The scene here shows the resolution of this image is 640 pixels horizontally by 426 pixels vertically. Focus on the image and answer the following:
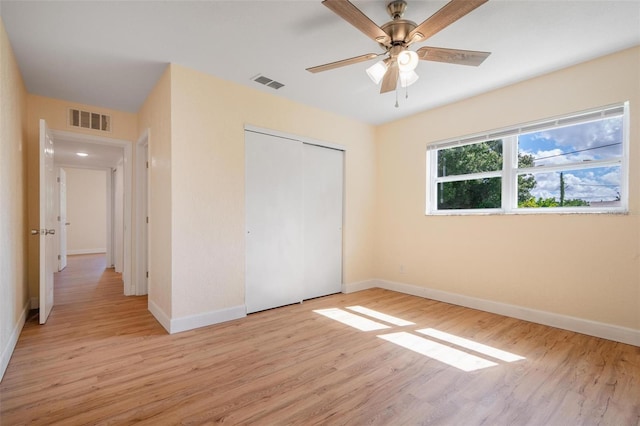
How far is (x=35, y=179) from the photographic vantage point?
3.49 meters

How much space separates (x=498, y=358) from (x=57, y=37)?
435cm

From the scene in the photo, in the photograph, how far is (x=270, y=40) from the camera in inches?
94.9

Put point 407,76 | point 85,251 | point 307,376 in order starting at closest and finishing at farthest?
point 307,376, point 407,76, point 85,251

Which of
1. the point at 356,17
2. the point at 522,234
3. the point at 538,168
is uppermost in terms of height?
the point at 356,17

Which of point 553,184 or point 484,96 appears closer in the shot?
point 553,184

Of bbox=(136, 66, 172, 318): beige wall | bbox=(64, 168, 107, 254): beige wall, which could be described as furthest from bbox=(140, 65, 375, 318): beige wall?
bbox=(64, 168, 107, 254): beige wall

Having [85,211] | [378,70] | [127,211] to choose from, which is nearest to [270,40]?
[378,70]

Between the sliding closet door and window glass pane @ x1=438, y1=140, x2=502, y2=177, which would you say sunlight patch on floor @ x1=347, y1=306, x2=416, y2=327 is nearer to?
the sliding closet door

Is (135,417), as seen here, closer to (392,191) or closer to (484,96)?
(392,191)

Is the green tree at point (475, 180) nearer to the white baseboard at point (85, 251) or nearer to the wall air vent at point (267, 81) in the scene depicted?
the wall air vent at point (267, 81)

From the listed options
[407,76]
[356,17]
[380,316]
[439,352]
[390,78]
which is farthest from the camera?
[380,316]

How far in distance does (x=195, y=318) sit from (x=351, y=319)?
5.29 feet

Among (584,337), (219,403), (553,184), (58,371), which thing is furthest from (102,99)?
(584,337)

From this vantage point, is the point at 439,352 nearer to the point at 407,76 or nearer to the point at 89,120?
the point at 407,76
